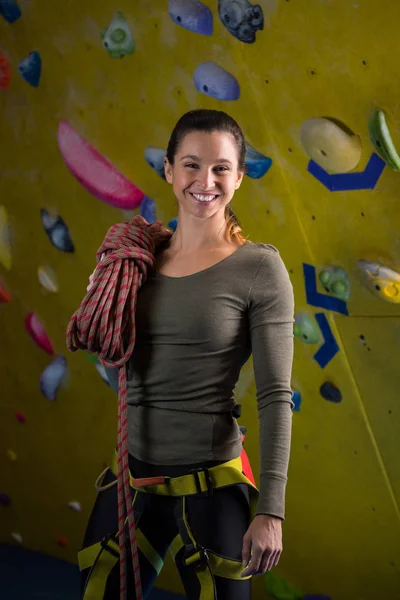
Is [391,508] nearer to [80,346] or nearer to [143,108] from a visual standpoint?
[80,346]

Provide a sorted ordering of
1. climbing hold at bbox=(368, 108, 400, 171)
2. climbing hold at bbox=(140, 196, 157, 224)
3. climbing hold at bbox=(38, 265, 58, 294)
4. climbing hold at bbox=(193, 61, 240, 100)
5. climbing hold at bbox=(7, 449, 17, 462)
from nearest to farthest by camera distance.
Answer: climbing hold at bbox=(368, 108, 400, 171), climbing hold at bbox=(193, 61, 240, 100), climbing hold at bbox=(140, 196, 157, 224), climbing hold at bbox=(38, 265, 58, 294), climbing hold at bbox=(7, 449, 17, 462)

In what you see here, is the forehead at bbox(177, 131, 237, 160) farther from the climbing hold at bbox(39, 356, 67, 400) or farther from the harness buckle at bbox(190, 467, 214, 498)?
the climbing hold at bbox(39, 356, 67, 400)

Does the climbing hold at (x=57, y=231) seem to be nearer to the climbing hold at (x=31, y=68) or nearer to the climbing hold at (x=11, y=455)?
the climbing hold at (x=31, y=68)

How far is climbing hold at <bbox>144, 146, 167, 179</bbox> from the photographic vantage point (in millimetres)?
2229

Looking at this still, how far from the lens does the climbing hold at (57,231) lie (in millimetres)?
2496

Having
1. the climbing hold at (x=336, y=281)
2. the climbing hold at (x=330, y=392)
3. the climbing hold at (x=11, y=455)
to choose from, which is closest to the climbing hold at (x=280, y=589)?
the climbing hold at (x=330, y=392)

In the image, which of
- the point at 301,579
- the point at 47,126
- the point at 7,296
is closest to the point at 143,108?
the point at 47,126

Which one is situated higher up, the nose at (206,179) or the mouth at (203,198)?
the nose at (206,179)

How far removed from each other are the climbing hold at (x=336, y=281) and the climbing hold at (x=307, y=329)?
4.2 inches

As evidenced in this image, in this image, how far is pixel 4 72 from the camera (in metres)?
2.46

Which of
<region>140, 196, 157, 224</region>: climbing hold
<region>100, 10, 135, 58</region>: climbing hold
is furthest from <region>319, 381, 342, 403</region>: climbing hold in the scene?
<region>100, 10, 135, 58</region>: climbing hold

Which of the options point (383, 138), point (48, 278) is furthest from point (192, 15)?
point (48, 278)

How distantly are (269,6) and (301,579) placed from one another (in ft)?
5.16

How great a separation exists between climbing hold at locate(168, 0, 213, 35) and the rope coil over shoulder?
795 mm
